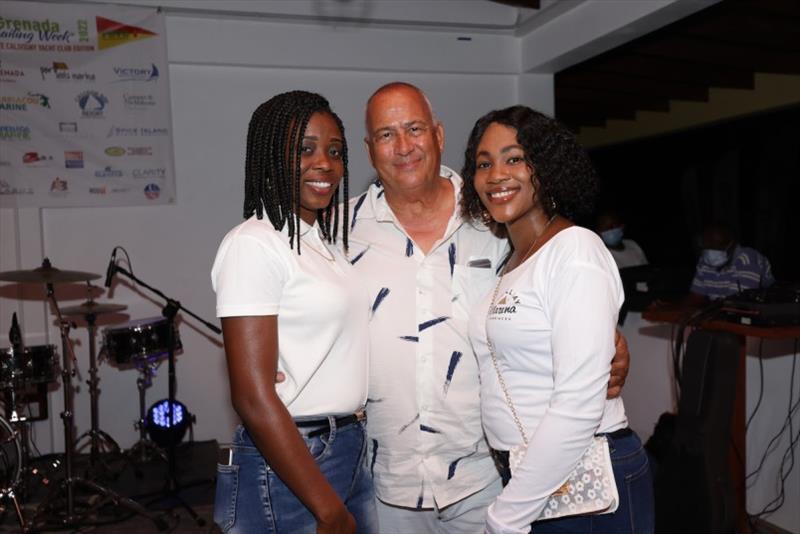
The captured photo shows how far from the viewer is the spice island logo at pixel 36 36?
170 inches

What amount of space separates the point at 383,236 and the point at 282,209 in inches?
20.8

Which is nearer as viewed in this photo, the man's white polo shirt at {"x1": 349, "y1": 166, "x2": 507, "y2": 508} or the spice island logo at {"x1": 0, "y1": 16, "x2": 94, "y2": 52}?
the man's white polo shirt at {"x1": 349, "y1": 166, "x2": 507, "y2": 508}

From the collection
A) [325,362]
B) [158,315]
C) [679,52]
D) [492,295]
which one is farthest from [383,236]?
[679,52]

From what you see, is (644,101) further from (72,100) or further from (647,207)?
(72,100)

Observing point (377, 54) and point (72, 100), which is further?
point (377, 54)

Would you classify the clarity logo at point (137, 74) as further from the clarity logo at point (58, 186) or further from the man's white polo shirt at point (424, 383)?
the man's white polo shirt at point (424, 383)

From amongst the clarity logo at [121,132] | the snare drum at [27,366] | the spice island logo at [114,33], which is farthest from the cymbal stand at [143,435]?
the spice island logo at [114,33]

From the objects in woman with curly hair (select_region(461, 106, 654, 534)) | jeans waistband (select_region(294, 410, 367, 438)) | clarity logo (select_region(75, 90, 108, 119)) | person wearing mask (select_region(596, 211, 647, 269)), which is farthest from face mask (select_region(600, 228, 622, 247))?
jeans waistband (select_region(294, 410, 367, 438))

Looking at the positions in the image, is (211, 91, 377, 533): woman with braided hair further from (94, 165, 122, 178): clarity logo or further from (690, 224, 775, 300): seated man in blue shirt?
(690, 224, 775, 300): seated man in blue shirt

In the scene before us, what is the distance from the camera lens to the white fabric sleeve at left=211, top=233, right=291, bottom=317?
4.40ft

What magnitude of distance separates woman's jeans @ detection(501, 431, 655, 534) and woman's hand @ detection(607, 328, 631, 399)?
11 cm

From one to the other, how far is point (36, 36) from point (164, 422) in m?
2.45

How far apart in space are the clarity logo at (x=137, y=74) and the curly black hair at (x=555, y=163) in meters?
3.60

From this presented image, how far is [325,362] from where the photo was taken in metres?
1.47
